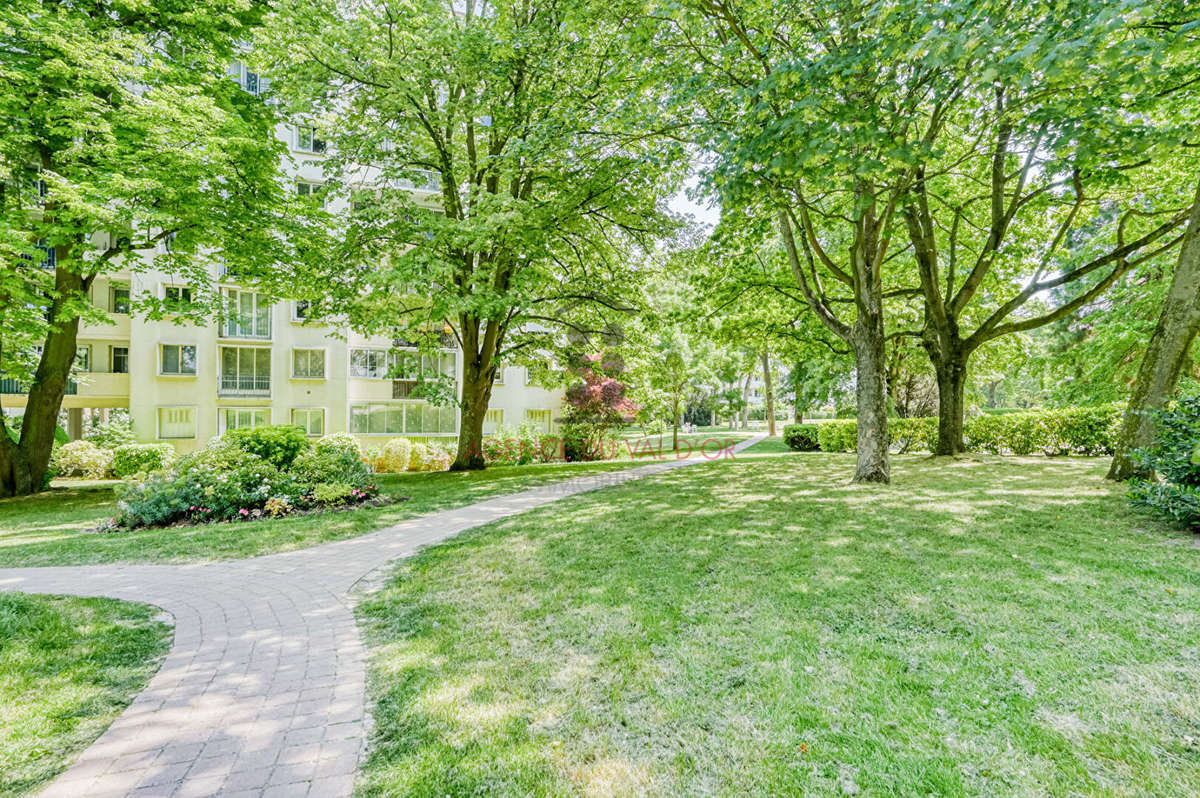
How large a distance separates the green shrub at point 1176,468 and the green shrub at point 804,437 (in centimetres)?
1751

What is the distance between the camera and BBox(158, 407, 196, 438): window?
21.0m

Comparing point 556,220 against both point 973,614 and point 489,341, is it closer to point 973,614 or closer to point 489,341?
point 489,341

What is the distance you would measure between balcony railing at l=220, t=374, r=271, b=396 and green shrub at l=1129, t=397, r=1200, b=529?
88.0ft

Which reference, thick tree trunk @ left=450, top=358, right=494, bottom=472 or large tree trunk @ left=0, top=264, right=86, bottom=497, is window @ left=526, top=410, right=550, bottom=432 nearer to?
thick tree trunk @ left=450, top=358, right=494, bottom=472

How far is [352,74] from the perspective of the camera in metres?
10.9

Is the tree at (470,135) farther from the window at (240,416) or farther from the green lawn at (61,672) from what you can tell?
the window at (240,416)

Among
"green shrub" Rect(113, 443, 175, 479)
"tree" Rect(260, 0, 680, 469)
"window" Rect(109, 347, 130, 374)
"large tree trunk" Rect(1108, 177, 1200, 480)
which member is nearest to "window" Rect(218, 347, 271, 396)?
"window" Rect(109, 347, 130, 374)

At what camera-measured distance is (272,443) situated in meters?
10.2

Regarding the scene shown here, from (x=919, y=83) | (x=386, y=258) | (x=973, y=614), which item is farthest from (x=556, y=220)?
(x=973, y=614)

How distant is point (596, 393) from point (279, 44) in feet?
49.8

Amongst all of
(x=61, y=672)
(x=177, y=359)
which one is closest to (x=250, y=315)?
(x=177, y=359)

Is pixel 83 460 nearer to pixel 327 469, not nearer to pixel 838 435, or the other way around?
pixel 327 469

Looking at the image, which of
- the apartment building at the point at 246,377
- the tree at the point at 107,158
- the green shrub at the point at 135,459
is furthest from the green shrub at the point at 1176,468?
the green shrub at the point at 135,459

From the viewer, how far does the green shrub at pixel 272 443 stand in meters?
10.1
